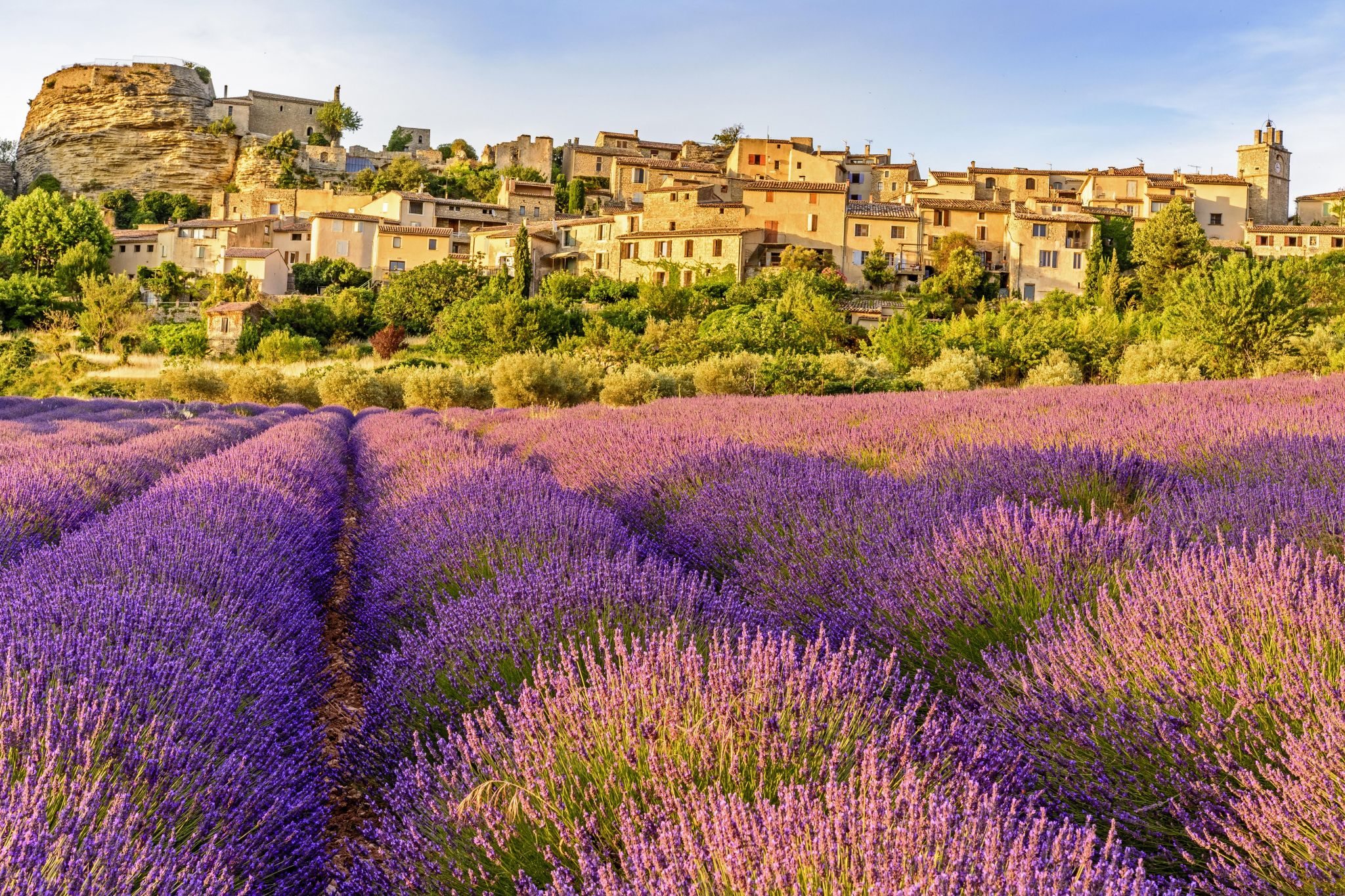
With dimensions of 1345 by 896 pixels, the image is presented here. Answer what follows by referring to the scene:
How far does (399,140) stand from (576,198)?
29.8 m

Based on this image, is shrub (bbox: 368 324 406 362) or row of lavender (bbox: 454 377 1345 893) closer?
row of lavender (bbox: 454 377 1345 893)

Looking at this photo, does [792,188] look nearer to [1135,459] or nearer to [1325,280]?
[1325,280]

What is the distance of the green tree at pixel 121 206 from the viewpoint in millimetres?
63344

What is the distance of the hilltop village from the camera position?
44.1 m

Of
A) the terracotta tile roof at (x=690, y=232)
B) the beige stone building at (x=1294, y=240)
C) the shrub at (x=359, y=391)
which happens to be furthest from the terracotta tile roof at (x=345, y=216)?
the beige stone building at (x=1294, y=240)

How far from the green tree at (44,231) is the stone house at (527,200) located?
21701 mm

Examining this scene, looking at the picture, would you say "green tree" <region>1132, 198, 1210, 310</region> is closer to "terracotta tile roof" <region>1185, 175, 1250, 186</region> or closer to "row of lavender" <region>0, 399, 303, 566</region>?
"terracotta tile roof" <region>1185, 175, 1250, 186</region>

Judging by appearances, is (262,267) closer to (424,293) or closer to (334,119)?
(424,293)

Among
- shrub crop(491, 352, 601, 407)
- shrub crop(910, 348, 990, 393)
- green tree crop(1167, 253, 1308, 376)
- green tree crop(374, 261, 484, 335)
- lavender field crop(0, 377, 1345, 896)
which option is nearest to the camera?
lavender field crop(0, 377, 1345, 896)

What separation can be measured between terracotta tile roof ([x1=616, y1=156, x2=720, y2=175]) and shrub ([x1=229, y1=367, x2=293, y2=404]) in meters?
37.3

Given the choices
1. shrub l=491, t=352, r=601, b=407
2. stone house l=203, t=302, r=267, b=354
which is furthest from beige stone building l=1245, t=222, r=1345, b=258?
stone house l=203, t=302, r=267, b=354

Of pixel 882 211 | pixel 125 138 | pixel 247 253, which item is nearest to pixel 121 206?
pixel 125 138

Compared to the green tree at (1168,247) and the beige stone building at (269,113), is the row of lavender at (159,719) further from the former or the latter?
the beige stone building at (269,113)

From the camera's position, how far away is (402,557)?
3.29 meters
